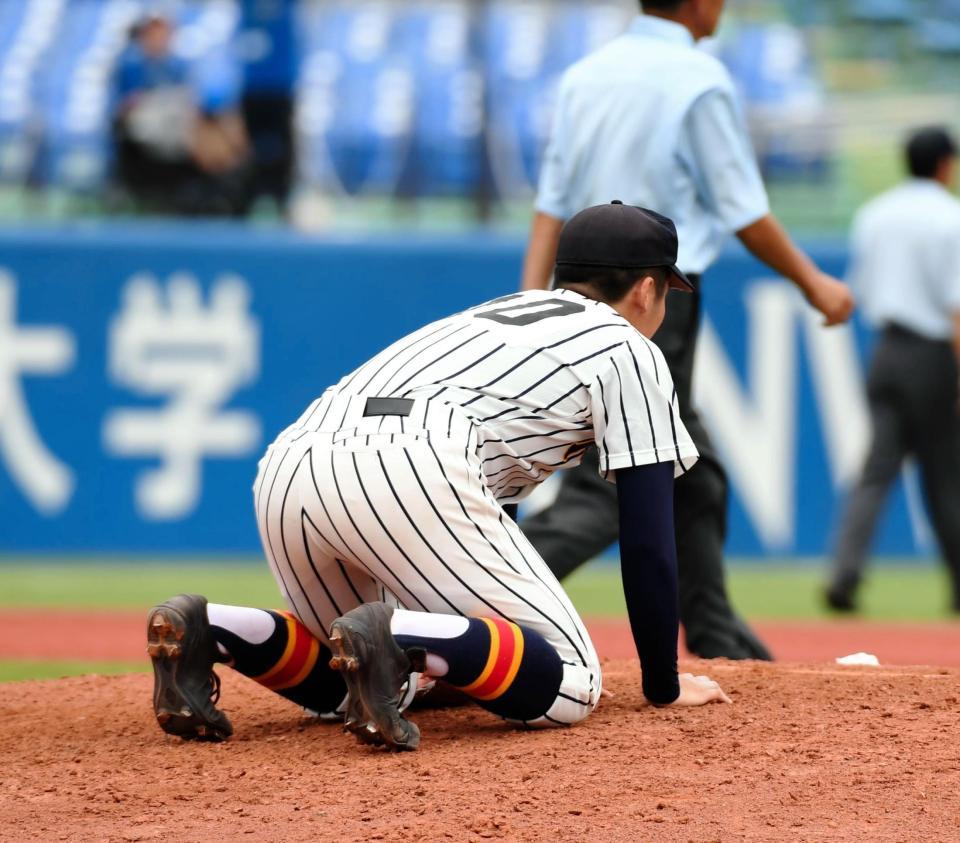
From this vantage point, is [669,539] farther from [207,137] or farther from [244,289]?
[207,137]

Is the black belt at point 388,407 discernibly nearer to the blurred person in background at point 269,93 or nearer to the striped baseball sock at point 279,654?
the striped baseball sock at point 279,654

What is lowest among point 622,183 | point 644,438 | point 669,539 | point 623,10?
point 669,539

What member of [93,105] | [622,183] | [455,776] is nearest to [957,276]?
[622,183]

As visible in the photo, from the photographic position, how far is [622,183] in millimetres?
4980

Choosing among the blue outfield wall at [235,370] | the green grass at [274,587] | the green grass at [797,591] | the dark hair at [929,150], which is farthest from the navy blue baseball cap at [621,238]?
the blue outfield wall at [235,370]

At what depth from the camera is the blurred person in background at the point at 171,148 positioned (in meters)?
10.6

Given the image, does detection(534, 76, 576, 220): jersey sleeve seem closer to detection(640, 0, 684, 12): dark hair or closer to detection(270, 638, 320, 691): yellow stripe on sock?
detection(640, 0, 684, 12): dark hair

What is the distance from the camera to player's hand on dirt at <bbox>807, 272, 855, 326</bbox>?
4887mm

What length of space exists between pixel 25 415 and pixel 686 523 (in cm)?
552

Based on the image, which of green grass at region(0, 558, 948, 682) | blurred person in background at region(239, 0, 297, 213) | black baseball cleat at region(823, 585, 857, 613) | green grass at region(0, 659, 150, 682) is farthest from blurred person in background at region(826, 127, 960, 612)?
blurred person in background at region(239, 0, 297, 213)

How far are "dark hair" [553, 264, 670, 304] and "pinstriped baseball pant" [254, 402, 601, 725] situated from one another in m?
0.52

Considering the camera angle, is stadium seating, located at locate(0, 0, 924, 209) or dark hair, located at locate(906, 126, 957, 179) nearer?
dark hair, located at locate(906, 126, 957, 179)

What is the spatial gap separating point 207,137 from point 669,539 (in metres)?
7.76

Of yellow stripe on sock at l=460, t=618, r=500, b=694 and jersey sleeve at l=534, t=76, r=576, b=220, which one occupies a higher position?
jersey sleeve at l=534, t=76, r=576, b=220
